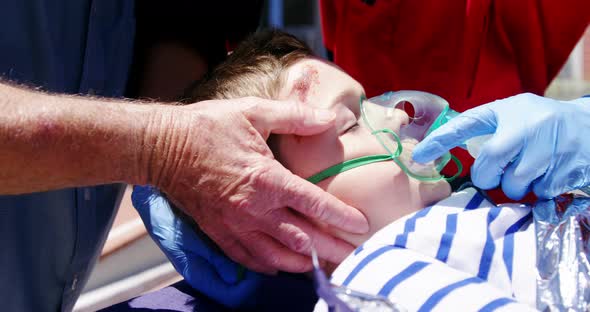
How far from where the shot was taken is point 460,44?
2.00 m

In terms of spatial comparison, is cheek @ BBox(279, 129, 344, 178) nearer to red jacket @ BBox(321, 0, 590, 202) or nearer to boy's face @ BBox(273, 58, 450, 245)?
boy's face @ BBox(273, 58, 450, 245)

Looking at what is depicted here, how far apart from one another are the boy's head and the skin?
60mm

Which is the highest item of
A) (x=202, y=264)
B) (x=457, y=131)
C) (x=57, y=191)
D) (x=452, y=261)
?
(x=457, y=131)

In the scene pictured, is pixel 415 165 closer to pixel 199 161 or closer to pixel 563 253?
pixel 563 253

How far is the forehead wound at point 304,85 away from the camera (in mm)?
1631

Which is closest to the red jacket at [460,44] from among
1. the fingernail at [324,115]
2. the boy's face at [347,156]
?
the boy's face at [347,156]

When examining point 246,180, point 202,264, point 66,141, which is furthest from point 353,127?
point 66,141

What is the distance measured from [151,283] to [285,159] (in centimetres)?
167

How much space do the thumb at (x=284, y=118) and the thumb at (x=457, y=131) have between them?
26 centimetres

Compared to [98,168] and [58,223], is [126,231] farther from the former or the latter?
[98,168]

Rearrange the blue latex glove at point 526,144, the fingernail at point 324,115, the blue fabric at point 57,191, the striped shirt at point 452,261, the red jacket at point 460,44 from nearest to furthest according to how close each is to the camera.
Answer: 1. the striped shirt at point 452,261
2. the blue latex glove at point 526,144
3. the fingernail at point 324,115
4. the blue fabric at point 57,191
5. the red jacket at point 460,44

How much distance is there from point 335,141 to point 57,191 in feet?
2.59

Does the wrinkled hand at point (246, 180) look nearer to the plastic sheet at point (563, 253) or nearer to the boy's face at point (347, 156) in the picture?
the boy's face at point (347, 156)

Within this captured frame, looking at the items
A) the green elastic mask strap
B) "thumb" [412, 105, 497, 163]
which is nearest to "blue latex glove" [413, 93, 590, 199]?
"thumb" [412, 105, 497, 163]
